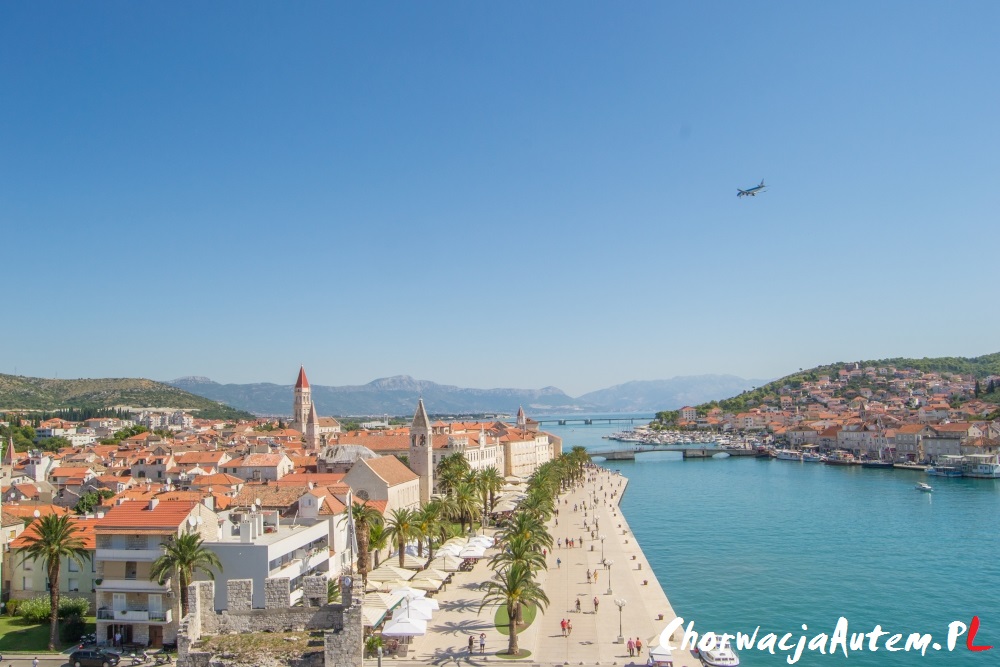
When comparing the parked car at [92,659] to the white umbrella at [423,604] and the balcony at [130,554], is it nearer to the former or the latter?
the balcony at [130,554]

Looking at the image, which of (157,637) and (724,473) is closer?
(157,637)

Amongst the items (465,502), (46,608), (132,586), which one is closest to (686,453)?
(465,502)

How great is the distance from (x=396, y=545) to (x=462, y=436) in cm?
5280

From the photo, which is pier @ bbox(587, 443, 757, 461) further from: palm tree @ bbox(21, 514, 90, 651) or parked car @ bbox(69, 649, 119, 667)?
parked car @ bbox(69, 649, 119, 667)

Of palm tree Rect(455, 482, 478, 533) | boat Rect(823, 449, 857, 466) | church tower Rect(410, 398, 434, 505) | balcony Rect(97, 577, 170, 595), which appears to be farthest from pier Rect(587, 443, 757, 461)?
balcony Rect(97, 577, 170, 595)

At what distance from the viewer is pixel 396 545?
46.6 metres

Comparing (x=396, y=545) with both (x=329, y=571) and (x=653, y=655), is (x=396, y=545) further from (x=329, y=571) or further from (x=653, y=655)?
(x=653, y=655)

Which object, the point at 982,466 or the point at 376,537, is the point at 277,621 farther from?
the point at 982,466

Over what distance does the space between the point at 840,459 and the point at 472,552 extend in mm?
119828

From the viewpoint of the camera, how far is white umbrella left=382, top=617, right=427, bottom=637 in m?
30.7

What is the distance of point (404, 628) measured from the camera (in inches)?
1219

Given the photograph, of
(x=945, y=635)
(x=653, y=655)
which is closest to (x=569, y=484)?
(x=945, y=635)

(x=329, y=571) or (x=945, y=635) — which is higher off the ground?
(x=329, y=571)

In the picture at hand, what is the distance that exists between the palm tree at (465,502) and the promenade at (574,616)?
754 centimetres
